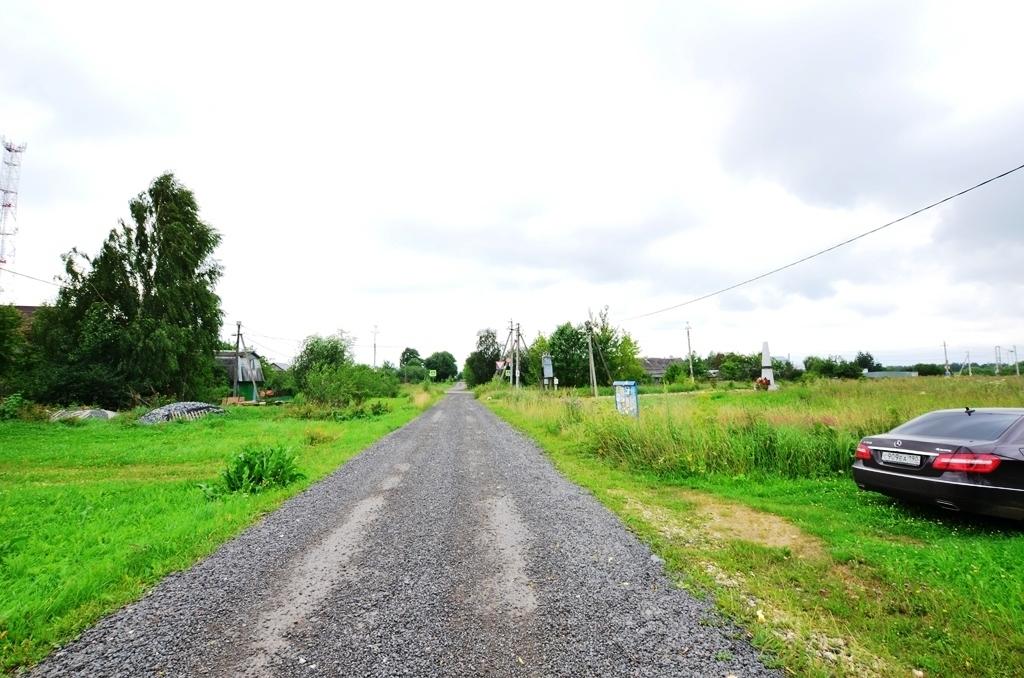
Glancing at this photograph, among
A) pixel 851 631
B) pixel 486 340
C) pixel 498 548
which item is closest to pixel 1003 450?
pixel 851 631

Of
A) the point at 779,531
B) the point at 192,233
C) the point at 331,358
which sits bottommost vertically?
the point at 779,531

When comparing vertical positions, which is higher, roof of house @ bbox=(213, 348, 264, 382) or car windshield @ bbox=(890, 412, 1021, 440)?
roof of house @ bbox=(213, 348, 264, 382)

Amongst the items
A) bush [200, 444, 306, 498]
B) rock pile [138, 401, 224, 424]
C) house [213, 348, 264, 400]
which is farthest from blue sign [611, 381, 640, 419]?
house [213, 348, 264, 400]

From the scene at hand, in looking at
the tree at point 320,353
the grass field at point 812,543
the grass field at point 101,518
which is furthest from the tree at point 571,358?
the grass field at point 812,543

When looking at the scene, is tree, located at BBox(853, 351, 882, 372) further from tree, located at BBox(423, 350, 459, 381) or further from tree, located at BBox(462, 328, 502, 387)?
tree, located at BBox(423, 350, 459, 381)

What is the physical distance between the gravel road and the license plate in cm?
328

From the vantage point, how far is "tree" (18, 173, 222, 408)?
1014 inches

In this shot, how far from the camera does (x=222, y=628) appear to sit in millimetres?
3166

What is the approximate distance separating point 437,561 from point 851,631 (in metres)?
3.10

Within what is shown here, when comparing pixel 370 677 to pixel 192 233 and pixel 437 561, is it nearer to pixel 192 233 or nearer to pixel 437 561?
pixel 437 561

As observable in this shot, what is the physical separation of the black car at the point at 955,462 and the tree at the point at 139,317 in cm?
3161

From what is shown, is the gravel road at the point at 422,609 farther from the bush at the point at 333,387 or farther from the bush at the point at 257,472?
the bush at the point at 333,387

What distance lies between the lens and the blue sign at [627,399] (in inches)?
457

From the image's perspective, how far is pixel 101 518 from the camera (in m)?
6.03
